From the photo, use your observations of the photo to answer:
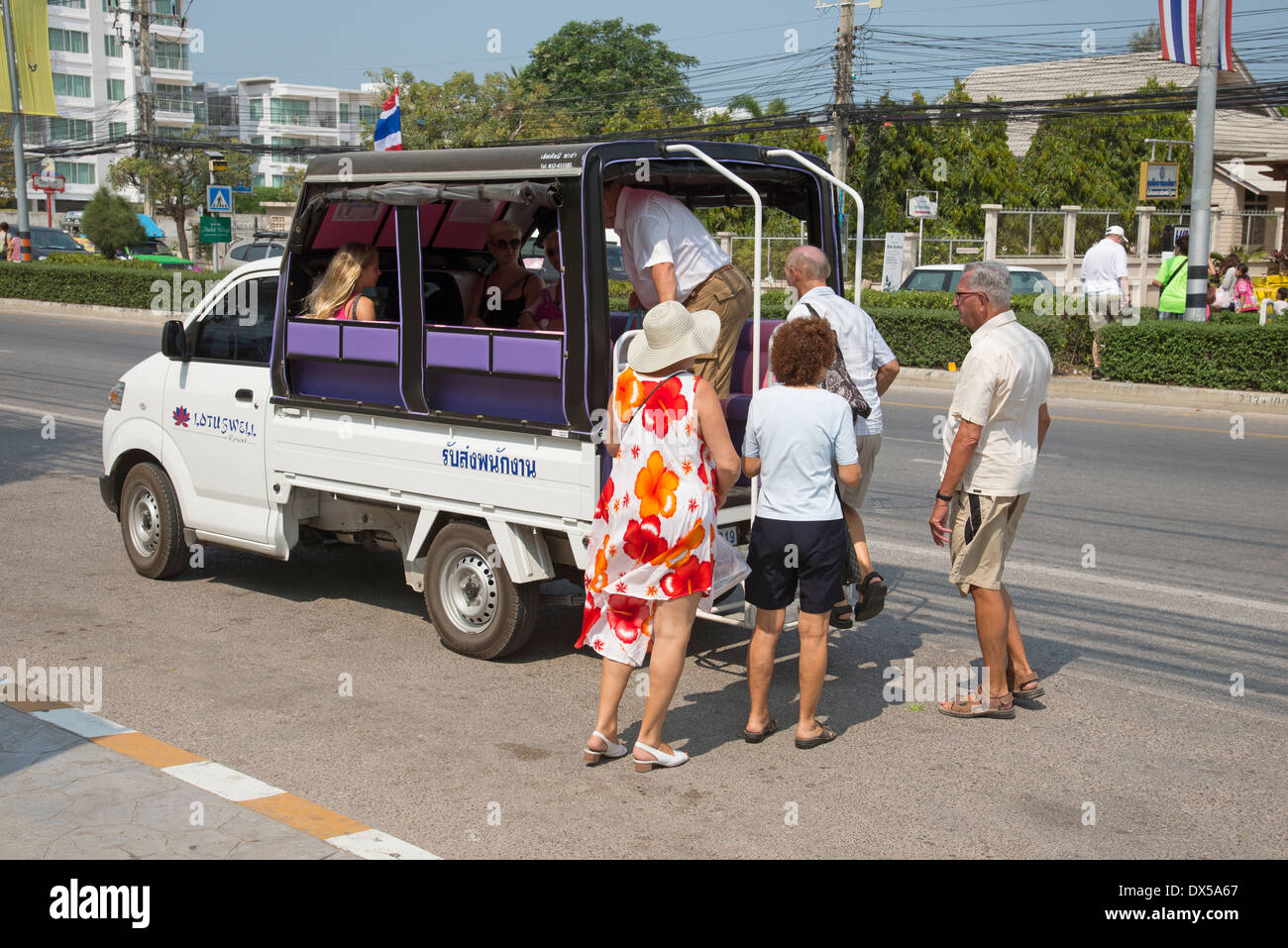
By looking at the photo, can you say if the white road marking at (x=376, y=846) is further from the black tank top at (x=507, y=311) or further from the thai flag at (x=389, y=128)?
the thai flag at (x=389, y=128)

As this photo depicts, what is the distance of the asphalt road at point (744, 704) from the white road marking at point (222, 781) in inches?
3.6

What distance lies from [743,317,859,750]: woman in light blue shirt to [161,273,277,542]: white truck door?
321 centimetres

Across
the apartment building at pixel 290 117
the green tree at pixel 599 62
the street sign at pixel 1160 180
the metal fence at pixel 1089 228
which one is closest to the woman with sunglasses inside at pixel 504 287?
the street sign at pixel 1160 180

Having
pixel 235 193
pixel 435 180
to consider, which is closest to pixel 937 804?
pixel 435 180

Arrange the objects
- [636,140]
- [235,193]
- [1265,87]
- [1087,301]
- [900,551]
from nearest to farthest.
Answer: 1. [636,140]
2. [900,551]
3. [1087,301]
4. [1265,87]
5. [235,193]

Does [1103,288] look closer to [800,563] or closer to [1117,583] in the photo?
[1117,583]

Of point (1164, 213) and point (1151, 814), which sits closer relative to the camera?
point (1151, 814)

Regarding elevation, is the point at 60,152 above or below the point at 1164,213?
above

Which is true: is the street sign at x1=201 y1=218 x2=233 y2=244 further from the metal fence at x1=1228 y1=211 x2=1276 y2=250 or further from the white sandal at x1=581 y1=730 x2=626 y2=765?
the metal fence at x1=1228 y1=211 x2=1276 y2=250

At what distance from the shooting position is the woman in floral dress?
→ 5051 millimetres

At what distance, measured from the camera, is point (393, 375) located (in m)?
6.58
